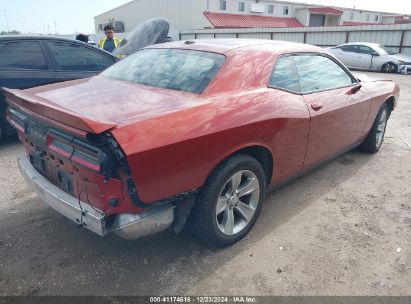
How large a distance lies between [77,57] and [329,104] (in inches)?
164

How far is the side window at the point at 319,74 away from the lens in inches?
131

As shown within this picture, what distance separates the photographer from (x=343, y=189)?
383 centimetres

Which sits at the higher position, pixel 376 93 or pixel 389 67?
pixel 376 93

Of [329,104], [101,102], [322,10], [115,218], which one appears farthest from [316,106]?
[322,10]

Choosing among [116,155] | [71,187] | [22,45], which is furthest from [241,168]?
[22,45]

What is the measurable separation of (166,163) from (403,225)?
240 cm

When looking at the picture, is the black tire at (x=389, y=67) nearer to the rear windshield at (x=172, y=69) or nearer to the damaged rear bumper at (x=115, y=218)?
the rear windshield at (x=172, y=69)

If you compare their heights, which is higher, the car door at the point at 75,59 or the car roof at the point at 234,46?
the car roof at the point at 234,46

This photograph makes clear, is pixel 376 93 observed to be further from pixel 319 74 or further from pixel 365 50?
pixel 365 50

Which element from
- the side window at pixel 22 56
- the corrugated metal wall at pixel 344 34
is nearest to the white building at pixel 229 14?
the corrugated metal wall at pixel 344 34

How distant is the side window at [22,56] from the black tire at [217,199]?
13.1 feet

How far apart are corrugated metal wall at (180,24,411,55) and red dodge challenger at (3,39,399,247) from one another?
1600cm

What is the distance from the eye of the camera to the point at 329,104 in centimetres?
340

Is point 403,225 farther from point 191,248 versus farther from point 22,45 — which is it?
point 22,45
